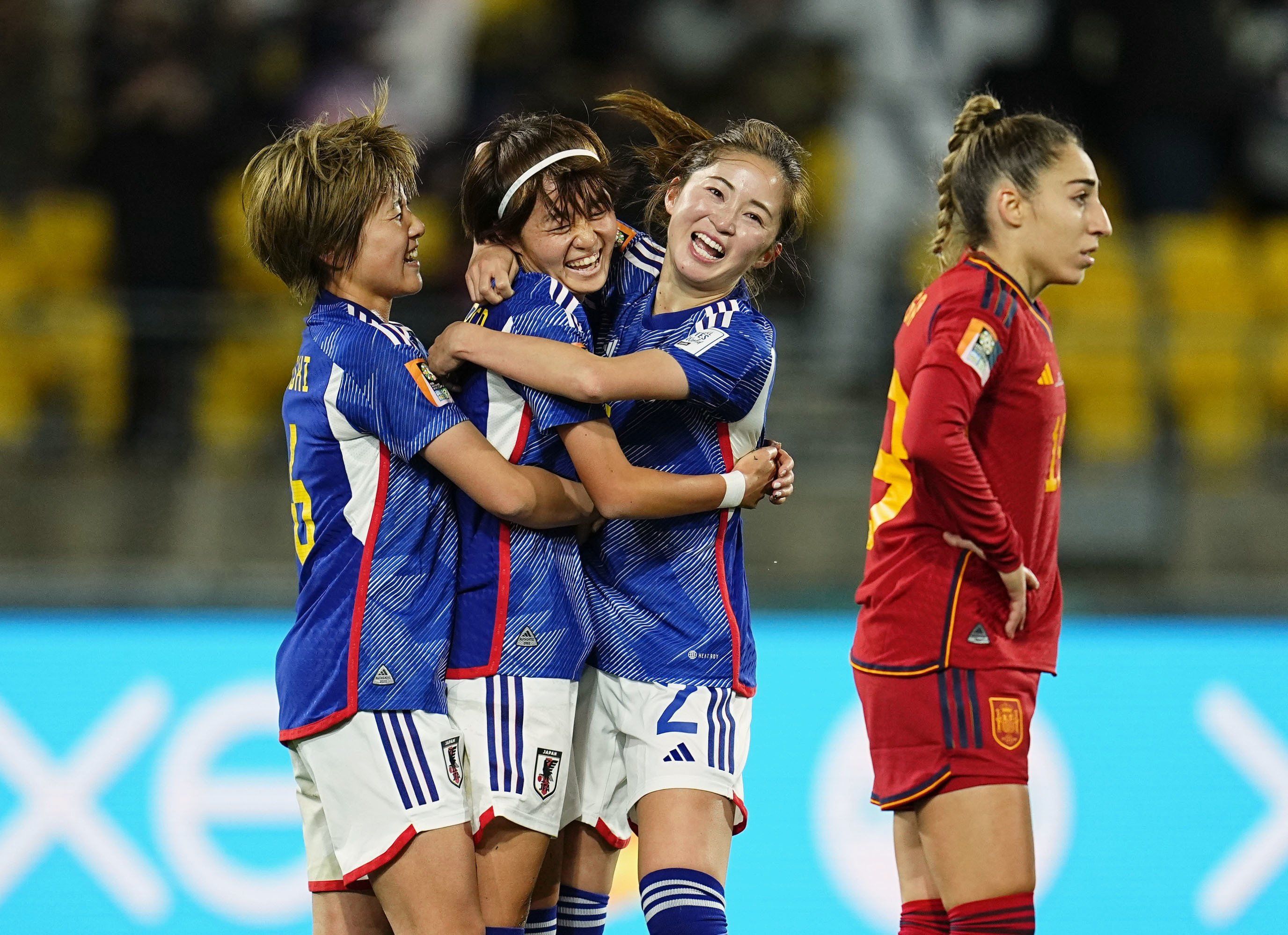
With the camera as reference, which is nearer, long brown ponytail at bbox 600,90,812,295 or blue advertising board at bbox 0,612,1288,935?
long brown ponytail at bbox 600,90,812,295

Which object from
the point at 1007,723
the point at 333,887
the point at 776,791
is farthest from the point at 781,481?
the point at 776,791

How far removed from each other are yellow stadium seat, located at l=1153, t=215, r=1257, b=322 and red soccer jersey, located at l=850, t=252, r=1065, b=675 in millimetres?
4231

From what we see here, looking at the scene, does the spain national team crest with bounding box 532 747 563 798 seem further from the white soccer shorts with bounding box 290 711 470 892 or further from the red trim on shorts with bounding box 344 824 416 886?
the red trim on shorts with bounding box 344 824 416 886

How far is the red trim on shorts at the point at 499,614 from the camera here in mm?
2971

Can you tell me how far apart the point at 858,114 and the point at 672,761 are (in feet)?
16.0

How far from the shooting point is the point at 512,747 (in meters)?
2.95

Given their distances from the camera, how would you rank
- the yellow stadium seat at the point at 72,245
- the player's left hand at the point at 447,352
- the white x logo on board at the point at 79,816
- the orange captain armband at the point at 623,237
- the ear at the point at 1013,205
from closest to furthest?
the player's left hand at the point at 447,352 → the ear at the point at 1013,205 → the orange captain armband at the point at 623,237 → the white x logo on board at the point at 79,816 → the yellow stadium seat at the point at 72,245

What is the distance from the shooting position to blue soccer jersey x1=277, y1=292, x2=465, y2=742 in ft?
9.38

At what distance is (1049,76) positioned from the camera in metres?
7.35

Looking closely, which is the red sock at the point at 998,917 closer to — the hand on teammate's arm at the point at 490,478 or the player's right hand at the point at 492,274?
the hand on teammate's arm at the point at 490,478

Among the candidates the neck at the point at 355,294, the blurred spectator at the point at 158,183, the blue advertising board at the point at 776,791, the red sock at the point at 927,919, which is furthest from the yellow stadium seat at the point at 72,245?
the red sock at the point at 927,919

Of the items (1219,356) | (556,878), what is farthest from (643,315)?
(1219,356)

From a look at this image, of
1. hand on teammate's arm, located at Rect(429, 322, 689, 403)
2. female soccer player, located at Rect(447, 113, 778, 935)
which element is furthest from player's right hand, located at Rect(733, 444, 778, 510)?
hand on teammate's arm, located at Rect(429, 322, 689, 403)

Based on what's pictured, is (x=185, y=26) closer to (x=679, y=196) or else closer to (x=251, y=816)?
(x=251, y=816)
